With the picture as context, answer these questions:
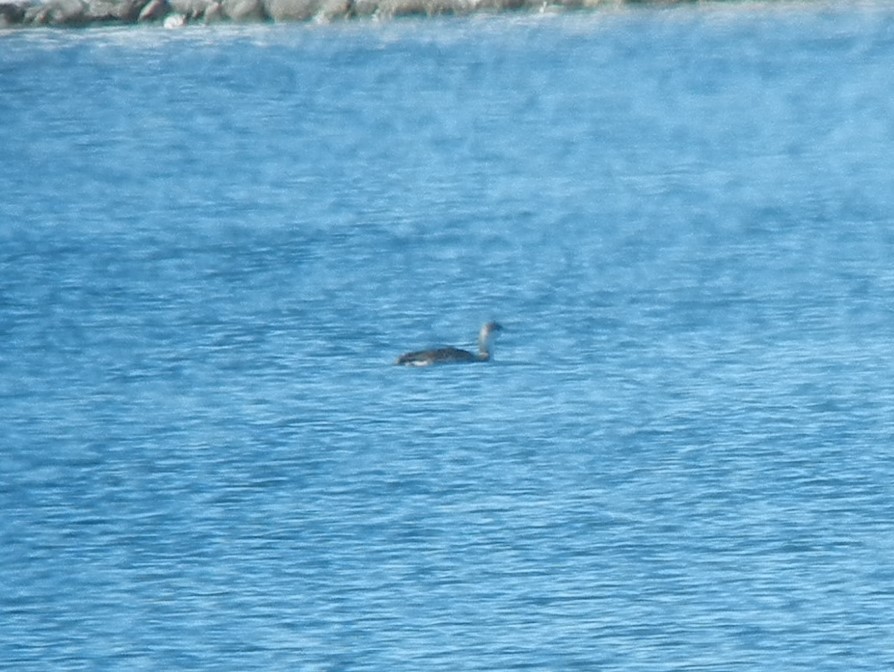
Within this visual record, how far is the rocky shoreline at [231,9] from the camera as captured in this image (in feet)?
162

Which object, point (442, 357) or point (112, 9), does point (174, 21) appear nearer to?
point (112, 9)

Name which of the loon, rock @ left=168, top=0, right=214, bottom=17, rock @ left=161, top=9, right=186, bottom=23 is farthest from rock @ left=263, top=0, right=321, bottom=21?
the loon

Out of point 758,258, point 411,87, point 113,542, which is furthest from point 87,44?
point 113,542

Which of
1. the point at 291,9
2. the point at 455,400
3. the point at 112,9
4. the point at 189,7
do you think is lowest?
the point at 291,9

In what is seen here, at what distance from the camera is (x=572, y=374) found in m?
17.3

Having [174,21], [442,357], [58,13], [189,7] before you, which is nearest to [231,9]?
[189,7]

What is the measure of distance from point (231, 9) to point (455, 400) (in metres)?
34.9

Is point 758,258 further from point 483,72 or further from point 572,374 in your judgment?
point 483,72

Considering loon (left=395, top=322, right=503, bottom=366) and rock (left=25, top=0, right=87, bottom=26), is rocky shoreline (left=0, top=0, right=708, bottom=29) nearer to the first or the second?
rock (left=25, top=0, right=87, bottom=26)

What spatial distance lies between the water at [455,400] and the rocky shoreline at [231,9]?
12.7 meters

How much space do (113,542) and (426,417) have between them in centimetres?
328

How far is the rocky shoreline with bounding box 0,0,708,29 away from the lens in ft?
162

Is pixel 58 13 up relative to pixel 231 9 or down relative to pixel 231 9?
up

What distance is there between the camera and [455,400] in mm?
16625
